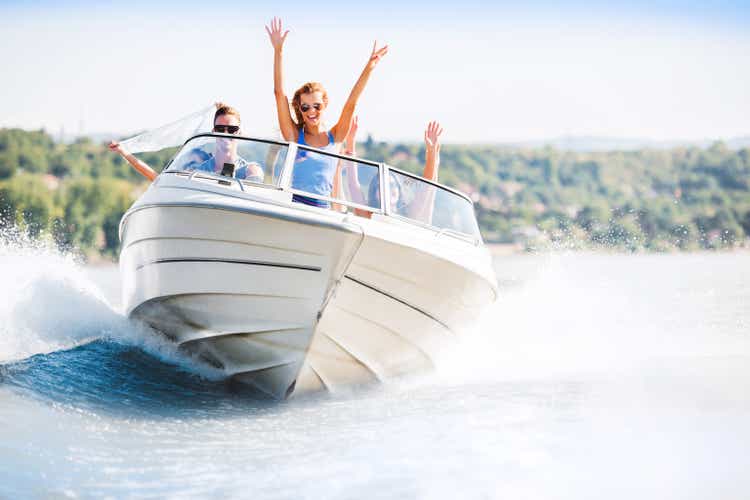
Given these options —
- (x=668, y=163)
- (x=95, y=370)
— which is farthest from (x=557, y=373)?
(x=668, y=163)

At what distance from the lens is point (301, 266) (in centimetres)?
600

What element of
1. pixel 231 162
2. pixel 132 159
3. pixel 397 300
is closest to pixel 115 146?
pixel 132 159

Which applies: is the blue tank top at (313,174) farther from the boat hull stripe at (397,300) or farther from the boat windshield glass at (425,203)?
the boat hull stripe at (397,300)

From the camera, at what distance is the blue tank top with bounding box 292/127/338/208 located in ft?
20.9

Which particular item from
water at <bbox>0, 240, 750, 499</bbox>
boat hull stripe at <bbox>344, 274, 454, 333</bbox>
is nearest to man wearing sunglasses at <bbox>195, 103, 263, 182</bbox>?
boat hull stripe at <bbox>344, 274, 454, 333</bbox>

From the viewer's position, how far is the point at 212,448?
17.8ft

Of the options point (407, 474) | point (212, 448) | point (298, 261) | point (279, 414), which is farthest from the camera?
point (279, 414)

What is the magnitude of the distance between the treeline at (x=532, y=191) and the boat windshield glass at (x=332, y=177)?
6514 centimetres

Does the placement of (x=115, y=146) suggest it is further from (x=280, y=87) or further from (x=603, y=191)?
(x=603, y=191)

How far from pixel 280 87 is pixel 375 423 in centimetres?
273

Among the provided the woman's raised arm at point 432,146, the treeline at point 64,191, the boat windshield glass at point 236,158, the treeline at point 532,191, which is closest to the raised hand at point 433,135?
the woman's raised arm at point 432,146

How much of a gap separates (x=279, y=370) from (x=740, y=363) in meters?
4.70

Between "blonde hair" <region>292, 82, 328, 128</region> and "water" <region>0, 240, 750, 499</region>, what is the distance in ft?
7.30

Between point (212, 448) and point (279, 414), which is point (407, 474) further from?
point (279, 414)
